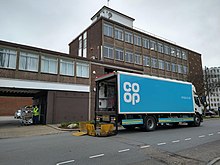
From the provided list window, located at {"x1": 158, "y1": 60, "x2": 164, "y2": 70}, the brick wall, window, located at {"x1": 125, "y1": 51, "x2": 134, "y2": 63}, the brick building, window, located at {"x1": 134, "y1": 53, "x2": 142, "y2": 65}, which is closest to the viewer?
the brick building

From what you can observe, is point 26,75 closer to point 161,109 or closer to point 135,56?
point 161,109

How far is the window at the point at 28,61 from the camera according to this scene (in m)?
17.6

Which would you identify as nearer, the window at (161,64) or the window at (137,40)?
the window at (137,40)

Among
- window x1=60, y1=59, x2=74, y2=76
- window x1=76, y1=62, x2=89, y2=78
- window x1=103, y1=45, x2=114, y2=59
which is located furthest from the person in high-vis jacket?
window x1=103, y1=45, x2=114, y2=59

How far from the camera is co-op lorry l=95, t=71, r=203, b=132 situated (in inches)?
434

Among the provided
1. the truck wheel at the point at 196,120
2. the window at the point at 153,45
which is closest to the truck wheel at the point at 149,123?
the truck wheel at the point at 196,120

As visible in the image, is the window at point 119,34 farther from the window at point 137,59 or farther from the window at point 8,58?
the window at point 8,58

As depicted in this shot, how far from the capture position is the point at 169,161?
5.47 m

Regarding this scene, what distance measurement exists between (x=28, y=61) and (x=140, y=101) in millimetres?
12379

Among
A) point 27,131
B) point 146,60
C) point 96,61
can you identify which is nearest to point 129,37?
point 146,60

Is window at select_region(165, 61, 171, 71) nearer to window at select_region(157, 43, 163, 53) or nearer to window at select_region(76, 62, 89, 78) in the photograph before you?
window at select_region(157, 43, 163, 53)

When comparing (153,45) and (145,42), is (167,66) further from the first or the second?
(145,42)

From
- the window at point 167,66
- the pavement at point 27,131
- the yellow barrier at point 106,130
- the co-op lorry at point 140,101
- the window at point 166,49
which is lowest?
the pavement at point 27,131

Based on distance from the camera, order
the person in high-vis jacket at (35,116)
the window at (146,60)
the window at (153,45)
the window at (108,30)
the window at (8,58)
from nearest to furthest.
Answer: the window at (8,58), the person in high-vis jacket at (35,116), the window at (108,30), the window at (146,60), the window at (153,45)
